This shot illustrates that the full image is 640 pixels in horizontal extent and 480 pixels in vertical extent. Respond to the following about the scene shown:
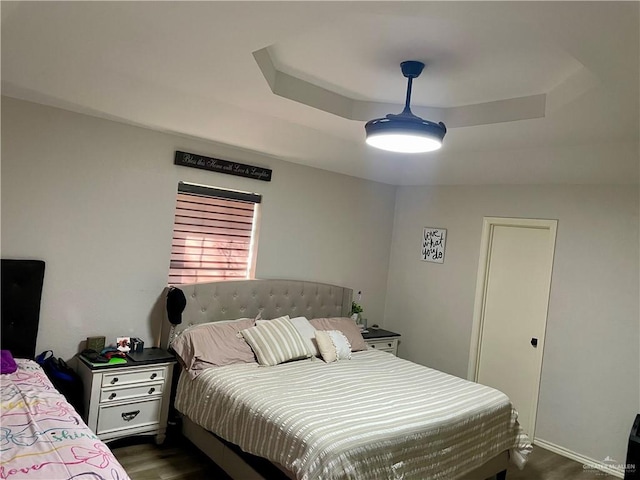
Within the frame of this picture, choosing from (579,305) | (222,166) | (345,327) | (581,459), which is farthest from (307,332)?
(581,459)

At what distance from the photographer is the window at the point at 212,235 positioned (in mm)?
3916

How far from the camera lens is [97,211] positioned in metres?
3.42

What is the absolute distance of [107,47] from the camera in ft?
7.98

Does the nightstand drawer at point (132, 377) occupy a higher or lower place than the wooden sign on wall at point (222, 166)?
lower

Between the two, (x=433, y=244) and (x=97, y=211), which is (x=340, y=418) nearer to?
(x=97, y=211)

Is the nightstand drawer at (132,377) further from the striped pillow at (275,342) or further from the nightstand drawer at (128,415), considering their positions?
the striped pillow at (275,342)

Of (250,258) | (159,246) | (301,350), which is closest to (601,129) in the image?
(301,350)

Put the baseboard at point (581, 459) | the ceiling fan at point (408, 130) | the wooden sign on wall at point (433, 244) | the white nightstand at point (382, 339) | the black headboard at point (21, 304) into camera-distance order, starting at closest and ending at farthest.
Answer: the ceiling fan at point (408, 130), the black headboard at point (21, 304), the baseboard at point (581, 459), the white nightstand at point (382, 339), the wooden sign on wall at point (433, 244)

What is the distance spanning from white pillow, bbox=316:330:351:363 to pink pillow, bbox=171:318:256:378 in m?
0.58

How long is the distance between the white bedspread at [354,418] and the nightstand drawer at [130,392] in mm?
168

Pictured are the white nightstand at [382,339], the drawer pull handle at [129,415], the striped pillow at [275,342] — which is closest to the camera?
the drawer pull handle at [129,415]

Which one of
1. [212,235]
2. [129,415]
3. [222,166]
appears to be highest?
[222,166]

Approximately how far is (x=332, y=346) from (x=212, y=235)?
1.40m

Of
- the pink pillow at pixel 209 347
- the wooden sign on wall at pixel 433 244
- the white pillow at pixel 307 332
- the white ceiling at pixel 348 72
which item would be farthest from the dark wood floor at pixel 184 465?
the white ceiling at pixel 348 72
